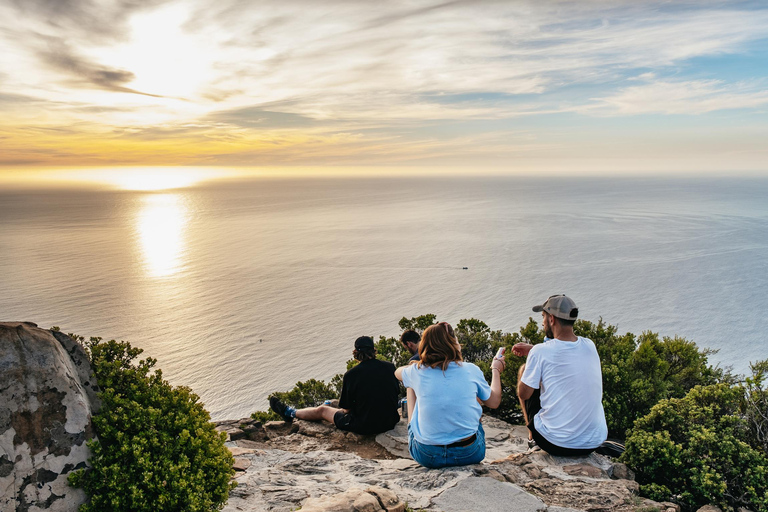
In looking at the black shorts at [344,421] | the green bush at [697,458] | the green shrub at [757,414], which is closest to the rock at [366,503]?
the black shorts at [344,421]

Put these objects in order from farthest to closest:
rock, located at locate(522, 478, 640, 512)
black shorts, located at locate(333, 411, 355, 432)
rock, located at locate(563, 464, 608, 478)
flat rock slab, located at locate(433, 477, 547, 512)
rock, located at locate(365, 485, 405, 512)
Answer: black shorts, located at locate(333, 411, 355, 432) < rock, located at locate(563, 464, 608, 478) < rock, located at locate(522, 478, 640, 512) < flat rock slab, located at locate(433, 477, 547, 512) < rock, located at locate(365, 485, 405, 512)

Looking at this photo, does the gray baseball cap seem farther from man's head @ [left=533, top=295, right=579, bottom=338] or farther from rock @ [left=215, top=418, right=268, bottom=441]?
rock @ [left=215, top=418, right=268, bottom=441]

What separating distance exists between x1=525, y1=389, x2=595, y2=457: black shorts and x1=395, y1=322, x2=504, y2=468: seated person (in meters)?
0.83

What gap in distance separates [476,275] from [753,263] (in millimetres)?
41425

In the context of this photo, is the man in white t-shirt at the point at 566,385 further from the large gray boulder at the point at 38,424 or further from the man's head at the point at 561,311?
the large gray boulder at the point at 38,424

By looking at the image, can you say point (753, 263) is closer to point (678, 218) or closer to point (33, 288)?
point (678, 218)

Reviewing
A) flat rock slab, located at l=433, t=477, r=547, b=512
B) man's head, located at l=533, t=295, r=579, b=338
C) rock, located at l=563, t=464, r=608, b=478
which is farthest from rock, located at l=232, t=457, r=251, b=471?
man's head, located at l=533, t=295, r=579, b=338

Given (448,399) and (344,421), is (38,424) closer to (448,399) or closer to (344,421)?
(448,399)

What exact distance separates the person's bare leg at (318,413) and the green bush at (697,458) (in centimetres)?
460

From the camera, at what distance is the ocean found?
3954 centimetres

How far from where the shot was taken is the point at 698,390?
688 centimetres

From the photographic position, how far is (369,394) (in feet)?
24.9

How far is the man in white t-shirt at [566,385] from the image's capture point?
577 centimetres

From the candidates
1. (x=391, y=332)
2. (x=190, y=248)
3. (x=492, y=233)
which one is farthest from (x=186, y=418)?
(x=492, y=233)
